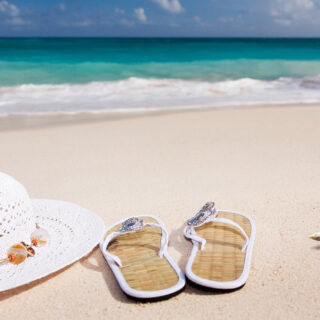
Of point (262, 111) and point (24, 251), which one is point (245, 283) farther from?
point (262, 111)

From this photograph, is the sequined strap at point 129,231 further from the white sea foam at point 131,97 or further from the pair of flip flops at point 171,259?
the white sea foam at point 131,97

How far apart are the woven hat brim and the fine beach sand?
11 cm

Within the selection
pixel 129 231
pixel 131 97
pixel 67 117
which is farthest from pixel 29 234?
pixel 131 97

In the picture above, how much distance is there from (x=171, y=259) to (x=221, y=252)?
27 centimetres

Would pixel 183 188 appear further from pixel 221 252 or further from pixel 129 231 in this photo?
pixel 221 252

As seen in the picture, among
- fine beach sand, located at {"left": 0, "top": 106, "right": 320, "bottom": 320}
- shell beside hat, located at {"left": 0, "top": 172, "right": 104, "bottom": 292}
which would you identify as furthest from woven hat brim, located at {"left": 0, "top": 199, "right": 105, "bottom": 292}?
fine beach sand, located at {"left": 0, "top": 106, "right": 320, "bottom": 320}

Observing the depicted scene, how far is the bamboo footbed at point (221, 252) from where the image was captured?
176 centimetres

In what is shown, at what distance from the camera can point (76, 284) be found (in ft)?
5.99

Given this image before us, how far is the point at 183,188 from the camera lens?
9.96ft

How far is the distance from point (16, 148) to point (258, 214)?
3042 mm

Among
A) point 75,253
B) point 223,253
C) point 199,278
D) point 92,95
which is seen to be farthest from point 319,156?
point 92,95

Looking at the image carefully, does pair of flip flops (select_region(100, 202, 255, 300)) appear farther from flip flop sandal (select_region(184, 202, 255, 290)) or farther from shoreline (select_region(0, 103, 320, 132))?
shoreline (select_region(0, 103, 320, 132))

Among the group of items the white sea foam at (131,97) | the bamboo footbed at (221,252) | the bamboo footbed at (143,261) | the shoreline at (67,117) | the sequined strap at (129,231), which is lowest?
the bamboo footbed at (143,261)

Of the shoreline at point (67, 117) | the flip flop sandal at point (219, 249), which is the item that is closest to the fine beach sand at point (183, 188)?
the flip flop sandal at point (219, 249)
